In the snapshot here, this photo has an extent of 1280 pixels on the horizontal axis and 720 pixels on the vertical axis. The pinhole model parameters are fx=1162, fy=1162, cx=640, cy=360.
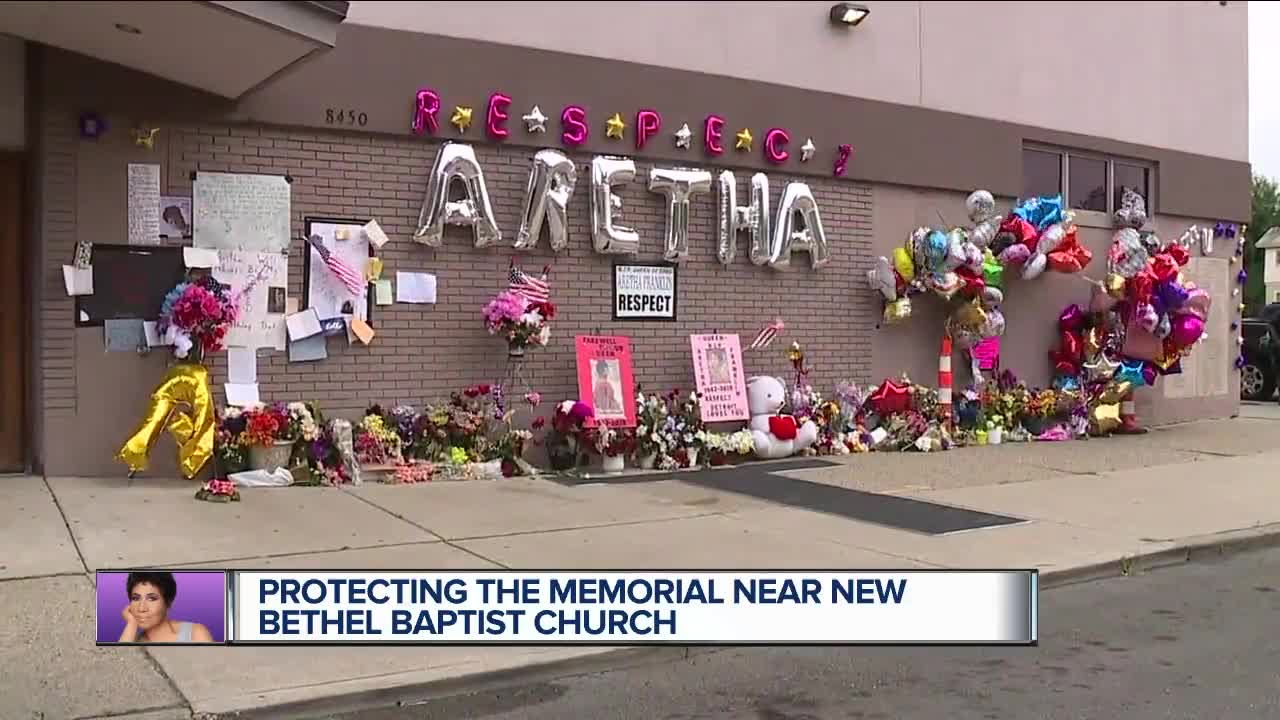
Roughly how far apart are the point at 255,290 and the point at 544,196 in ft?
8.90

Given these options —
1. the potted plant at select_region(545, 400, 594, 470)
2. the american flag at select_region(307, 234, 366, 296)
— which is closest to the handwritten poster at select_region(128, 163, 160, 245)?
the american flag at select_region(307, 234, 366, 296)

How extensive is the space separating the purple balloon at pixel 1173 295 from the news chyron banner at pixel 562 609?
1013 cm

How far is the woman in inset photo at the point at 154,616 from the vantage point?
16.0 feet

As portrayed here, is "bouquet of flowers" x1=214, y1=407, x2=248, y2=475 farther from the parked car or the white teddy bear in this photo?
the parked car

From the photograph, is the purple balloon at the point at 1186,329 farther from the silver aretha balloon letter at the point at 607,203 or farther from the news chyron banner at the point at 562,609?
the news chyron banner at the point at 562,609

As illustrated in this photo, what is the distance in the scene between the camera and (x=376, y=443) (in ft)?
32.5

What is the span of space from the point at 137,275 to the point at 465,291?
277 centimetres

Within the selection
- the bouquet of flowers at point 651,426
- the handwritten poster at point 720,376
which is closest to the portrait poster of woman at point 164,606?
the bouquet of flowers at point 651,426

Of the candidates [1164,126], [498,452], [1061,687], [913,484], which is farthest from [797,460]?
[1164,126]

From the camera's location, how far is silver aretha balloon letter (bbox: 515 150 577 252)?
1076cm

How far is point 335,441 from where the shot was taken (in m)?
9.71

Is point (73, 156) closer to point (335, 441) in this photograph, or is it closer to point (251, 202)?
point (251, 202)

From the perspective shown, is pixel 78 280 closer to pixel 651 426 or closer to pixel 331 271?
pixel 331 271

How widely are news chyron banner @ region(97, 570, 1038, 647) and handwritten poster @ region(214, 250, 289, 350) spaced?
472cm
